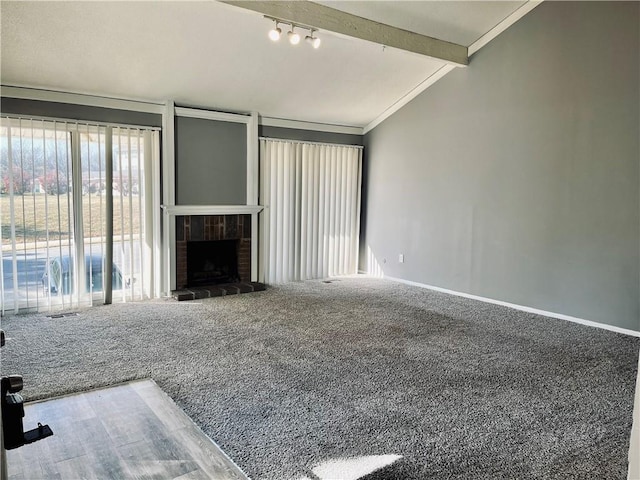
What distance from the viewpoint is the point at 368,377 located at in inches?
133

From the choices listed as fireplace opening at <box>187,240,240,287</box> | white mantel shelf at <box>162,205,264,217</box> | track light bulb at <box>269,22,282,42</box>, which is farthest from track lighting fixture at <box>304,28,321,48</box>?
fireplace opening at <box>187,240,240,287</box>

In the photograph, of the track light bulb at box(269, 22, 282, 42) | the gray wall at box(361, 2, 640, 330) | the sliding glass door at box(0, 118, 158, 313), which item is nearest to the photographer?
the track light bulb at box(269, 22, 282, 42)

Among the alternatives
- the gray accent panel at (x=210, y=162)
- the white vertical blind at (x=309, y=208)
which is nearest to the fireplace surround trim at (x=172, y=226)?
the gray accent panel at (x=210, y=162)

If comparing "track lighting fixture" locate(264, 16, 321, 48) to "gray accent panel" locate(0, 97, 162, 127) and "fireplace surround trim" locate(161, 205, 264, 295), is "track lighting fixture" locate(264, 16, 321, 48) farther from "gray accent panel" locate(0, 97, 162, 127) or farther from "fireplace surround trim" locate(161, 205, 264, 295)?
"fireplace surround trim" locate(161, 205, 264, 295)

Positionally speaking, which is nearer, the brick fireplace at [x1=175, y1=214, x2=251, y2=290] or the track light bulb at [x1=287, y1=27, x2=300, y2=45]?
the track light bulb at [x1=287, y1=27, x2=300, y2=45]

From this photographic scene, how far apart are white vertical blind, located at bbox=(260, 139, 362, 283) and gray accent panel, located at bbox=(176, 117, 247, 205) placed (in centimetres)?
37

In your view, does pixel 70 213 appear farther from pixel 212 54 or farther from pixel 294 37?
pixel 294 37

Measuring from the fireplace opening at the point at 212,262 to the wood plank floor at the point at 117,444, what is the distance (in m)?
3.27

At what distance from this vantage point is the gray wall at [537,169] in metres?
4.56

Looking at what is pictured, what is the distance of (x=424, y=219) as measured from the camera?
21.7ft

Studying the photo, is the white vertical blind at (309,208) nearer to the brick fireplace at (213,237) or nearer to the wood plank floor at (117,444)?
the brick fireplace at (213,237)

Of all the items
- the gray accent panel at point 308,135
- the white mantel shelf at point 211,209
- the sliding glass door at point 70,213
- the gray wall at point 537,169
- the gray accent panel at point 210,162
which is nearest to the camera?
the gray wall at point 537,169

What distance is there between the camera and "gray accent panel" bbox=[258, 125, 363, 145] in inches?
264

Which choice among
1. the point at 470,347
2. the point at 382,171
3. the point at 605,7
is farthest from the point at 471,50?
the point at 470,347
